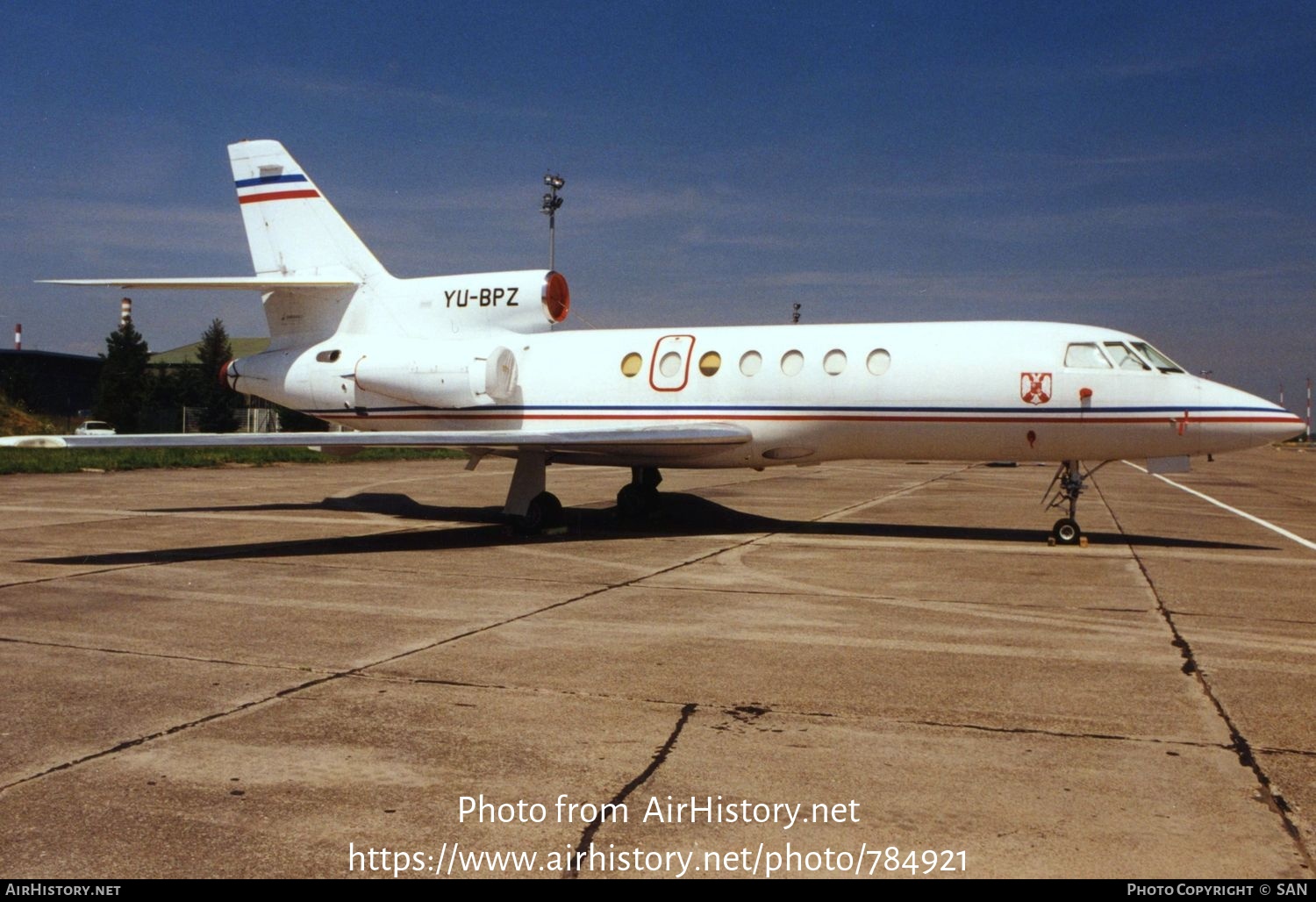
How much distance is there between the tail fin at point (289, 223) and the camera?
693 inches

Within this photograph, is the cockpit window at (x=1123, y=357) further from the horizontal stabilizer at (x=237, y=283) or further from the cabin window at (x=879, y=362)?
the horizontal stabilizer at (x=237, y=283)

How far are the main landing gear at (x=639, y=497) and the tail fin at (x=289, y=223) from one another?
17.4 feet

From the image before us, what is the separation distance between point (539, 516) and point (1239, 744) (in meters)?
10.4

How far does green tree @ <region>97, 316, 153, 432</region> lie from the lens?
62406 millimetres

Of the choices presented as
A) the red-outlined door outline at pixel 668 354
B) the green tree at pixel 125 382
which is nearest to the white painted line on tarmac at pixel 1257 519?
the red-outlined door outline at pixel 668 354

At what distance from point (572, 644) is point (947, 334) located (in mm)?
8193

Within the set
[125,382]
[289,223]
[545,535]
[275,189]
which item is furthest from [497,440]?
[125,382]

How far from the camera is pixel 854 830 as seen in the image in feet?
13.9

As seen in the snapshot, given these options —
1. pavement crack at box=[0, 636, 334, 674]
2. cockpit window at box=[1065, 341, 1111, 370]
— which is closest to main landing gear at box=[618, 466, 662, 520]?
cockpit window at box=[1065, 341, 1111, 370]

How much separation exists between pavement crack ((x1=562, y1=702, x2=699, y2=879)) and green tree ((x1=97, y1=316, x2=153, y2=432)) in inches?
2481

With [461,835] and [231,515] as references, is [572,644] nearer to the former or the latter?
[461,835]

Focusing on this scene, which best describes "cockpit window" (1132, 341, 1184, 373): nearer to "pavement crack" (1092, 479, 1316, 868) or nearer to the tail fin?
"pavement crack" (1092, 479, 1316, 868)

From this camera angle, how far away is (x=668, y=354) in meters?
15.4
